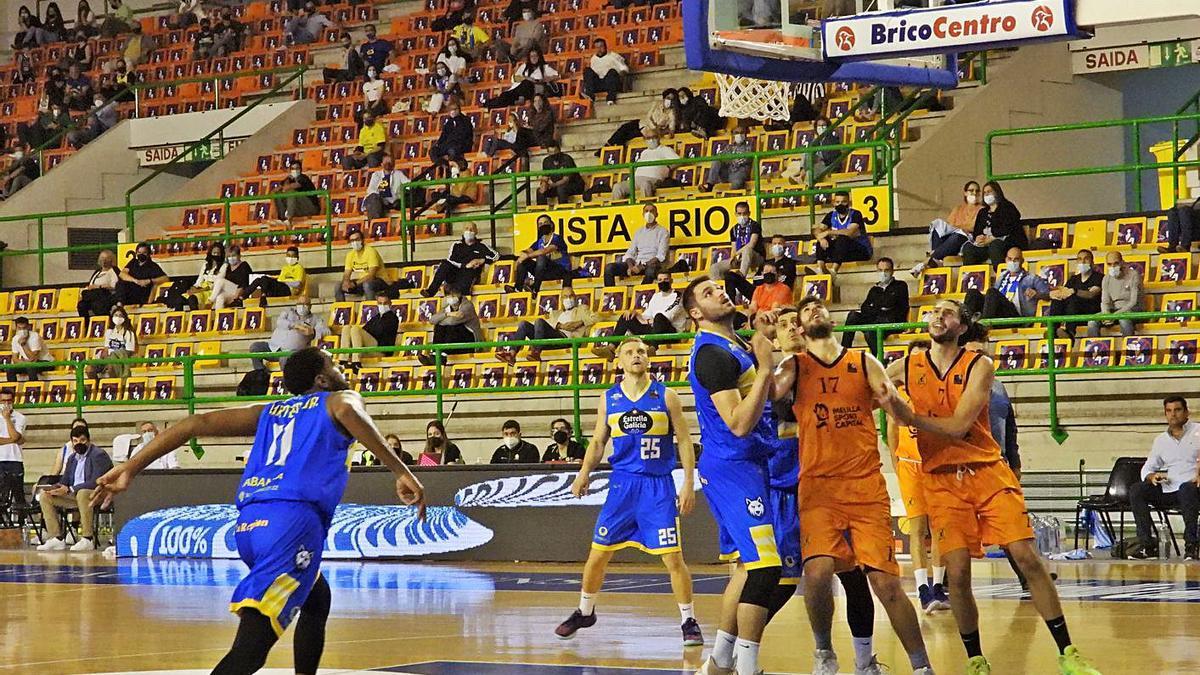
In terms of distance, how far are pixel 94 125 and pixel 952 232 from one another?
1990 cm

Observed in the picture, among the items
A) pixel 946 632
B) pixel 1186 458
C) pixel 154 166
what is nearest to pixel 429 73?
pixel 154 166

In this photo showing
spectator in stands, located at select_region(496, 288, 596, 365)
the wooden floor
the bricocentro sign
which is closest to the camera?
the wooden floor

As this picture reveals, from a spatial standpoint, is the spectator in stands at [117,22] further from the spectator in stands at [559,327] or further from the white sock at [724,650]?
the white sock at [724,650]

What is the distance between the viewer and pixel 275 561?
8023 millimetres

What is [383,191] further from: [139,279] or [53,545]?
[53,545]

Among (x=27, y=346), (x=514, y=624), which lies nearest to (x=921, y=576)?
(x=514, y=624)

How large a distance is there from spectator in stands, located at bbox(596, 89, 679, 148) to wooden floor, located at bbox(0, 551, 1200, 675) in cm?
1107

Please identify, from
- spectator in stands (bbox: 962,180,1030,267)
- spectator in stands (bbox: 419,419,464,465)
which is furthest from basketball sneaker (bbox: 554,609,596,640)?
spectator in stands (bbox: 962,180,1030,267)

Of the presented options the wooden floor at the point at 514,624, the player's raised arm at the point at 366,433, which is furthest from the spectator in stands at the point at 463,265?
the player's raised arm at the point at 366,433

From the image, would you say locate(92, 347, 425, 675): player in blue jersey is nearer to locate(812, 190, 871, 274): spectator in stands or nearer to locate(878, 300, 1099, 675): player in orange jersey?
locate(878, 300, 1099, 675): player in orange jersey

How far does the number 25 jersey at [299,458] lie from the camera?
8211 millimetres

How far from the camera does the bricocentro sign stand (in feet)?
40.0

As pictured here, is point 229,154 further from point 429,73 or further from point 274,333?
point 274,333

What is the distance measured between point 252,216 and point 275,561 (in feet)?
83.2
